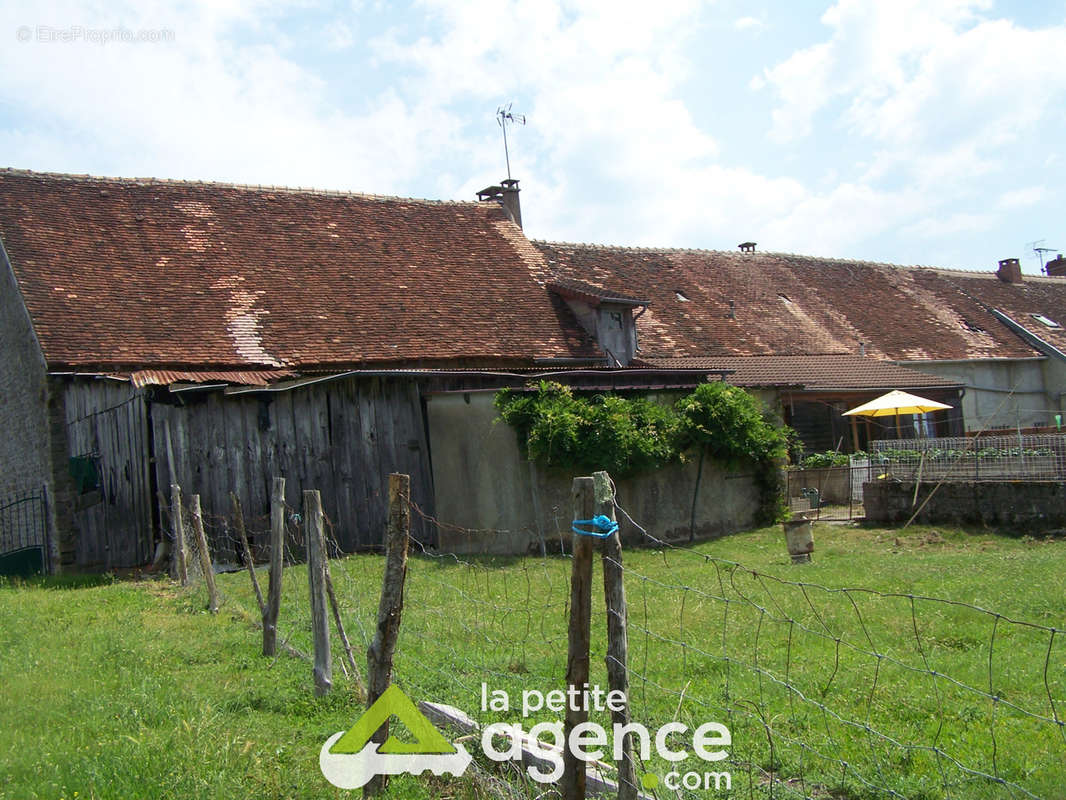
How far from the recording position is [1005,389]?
30.3 meters

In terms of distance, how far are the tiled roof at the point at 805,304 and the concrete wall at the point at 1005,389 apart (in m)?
0.37

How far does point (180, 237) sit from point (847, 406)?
56.3 feet

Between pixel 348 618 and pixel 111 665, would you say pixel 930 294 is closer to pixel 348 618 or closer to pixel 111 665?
pixel 348 618

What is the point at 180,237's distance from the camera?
20.1 meters

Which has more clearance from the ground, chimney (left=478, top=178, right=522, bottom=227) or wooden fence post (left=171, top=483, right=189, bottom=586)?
chimney (left=478, top=178, right=522, bottom=227)

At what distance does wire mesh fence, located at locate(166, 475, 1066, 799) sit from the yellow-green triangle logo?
41cm

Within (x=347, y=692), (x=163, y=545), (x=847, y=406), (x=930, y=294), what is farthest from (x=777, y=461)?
(x=930, y=294)

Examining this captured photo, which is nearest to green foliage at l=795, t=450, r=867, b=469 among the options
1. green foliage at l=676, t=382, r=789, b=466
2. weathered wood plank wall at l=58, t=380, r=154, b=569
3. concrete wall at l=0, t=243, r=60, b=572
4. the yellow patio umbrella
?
the yellow patio umbrella

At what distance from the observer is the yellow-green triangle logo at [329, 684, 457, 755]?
4766 mm

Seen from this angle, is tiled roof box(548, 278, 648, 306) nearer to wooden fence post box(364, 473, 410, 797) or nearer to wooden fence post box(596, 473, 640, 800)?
wooden fence post box(364, 473, 410, 797)

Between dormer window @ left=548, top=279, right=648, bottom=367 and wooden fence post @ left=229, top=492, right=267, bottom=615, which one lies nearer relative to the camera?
wooden fence post @ left=229, top=492, right=267, bottom=615

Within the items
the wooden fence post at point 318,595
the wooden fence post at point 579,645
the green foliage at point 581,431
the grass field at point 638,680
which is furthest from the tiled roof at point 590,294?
the wooden fence post at point 579,645

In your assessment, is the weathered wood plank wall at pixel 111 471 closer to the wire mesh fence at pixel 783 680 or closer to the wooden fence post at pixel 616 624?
the wire mesh fence at pixel 783 680

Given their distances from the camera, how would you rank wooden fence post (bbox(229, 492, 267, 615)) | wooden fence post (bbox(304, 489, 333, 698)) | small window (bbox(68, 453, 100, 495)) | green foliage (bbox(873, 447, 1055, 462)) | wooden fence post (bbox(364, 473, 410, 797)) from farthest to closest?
small window (bbox(68, 453, 100, 495)), green foliage (bbox(873, 447, 1055, 462)), wooden fence post (bbox(229, 492, 267, 615)), wooden fence post (bbox(304, 489, 333, 698)), wooden fence post (bbox(364, 473, 410, 797))
